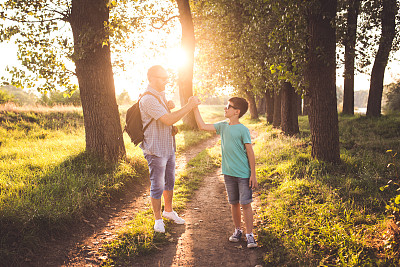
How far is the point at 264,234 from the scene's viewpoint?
404 cm

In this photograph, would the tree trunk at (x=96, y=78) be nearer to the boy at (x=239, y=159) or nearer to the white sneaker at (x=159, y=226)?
the white sneaker at (x=159, y=226)

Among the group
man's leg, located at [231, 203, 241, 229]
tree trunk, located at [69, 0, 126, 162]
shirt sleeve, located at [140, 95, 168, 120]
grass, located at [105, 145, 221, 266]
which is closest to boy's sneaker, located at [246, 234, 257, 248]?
man's leg, located at [231, 203, 241, 229]

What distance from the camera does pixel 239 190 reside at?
3764 mm

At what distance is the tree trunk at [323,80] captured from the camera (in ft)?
20.2

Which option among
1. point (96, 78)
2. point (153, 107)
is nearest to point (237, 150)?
point (153, 107)

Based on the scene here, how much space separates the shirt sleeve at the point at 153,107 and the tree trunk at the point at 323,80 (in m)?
4.37

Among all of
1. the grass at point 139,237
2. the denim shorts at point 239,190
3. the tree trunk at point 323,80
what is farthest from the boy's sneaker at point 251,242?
the tree trunk at point 323,80

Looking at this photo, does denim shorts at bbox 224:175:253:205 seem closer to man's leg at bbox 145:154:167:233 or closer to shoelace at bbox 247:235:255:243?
shoelace at bbox 247:235:255:243

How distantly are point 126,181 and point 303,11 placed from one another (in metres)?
6.04

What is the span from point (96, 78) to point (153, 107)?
3430 millimetres

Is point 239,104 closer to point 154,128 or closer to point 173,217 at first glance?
point 154,128

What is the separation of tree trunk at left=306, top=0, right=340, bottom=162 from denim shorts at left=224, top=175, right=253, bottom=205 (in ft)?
12.5

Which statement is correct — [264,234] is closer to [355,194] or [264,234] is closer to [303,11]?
[355,194]

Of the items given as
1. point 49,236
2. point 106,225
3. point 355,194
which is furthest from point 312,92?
point 49,236
